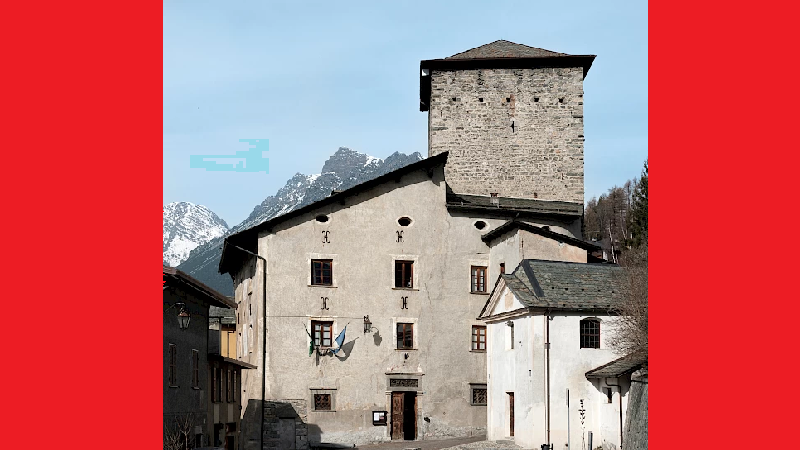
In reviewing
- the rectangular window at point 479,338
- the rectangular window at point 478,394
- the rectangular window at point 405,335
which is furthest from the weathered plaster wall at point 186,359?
the rectangular window at point 479,338

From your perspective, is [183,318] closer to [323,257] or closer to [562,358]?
[562,358]

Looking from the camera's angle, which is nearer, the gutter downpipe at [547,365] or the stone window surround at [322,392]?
the gutter downpipe at [547,365]

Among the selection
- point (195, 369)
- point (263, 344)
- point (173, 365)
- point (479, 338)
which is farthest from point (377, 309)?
point (173, 365)

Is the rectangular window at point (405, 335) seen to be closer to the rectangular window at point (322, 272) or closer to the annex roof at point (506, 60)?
the rectangular window at point (322, 272)

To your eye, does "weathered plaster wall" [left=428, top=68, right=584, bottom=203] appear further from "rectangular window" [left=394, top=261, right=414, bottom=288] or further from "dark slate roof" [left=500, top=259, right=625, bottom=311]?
"dark slate roof" [left=500, top=259, right=625, bottom=311]

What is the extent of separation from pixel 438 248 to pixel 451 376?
5.04 meters

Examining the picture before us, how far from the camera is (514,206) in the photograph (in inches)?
1624

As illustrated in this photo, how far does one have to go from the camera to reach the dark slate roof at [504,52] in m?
46.8

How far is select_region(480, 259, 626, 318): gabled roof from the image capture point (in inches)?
1211

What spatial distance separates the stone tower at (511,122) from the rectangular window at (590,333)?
49.5ft

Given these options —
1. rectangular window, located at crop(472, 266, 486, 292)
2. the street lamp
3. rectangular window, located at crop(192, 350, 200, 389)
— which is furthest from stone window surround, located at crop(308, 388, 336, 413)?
the street lamp

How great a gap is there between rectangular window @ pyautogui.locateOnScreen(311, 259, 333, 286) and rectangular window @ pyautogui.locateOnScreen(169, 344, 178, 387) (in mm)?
14168
